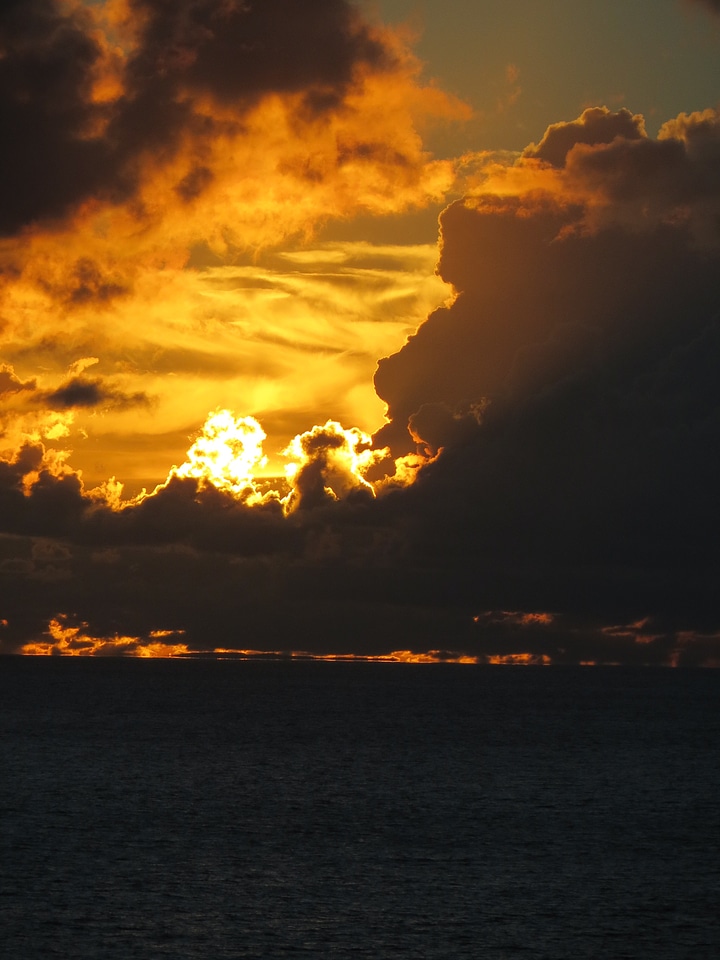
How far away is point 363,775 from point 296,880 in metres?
59.6

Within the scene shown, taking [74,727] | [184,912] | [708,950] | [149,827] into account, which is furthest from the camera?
[74,727]

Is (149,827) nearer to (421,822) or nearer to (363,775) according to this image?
(421,822)

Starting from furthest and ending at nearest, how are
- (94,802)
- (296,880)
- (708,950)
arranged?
(94,802) < (296,880) < (708,950)

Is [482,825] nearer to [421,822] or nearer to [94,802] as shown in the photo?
[421,822]

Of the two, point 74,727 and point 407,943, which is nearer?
point 407,943

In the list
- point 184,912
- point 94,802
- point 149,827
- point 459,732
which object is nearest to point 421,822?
point 149,827

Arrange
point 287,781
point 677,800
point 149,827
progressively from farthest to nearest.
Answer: point 287,781 < point 677,800 < point 149,827

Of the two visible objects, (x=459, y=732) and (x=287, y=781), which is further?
(x=459, y=732)

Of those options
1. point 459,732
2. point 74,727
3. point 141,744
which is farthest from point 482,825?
point 74,727

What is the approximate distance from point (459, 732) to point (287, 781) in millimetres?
82913

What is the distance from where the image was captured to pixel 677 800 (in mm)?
112438

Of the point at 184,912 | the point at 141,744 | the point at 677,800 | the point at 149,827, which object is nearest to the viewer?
the point at 184,912

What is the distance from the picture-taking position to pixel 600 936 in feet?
190

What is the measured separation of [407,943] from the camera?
2202 inches
